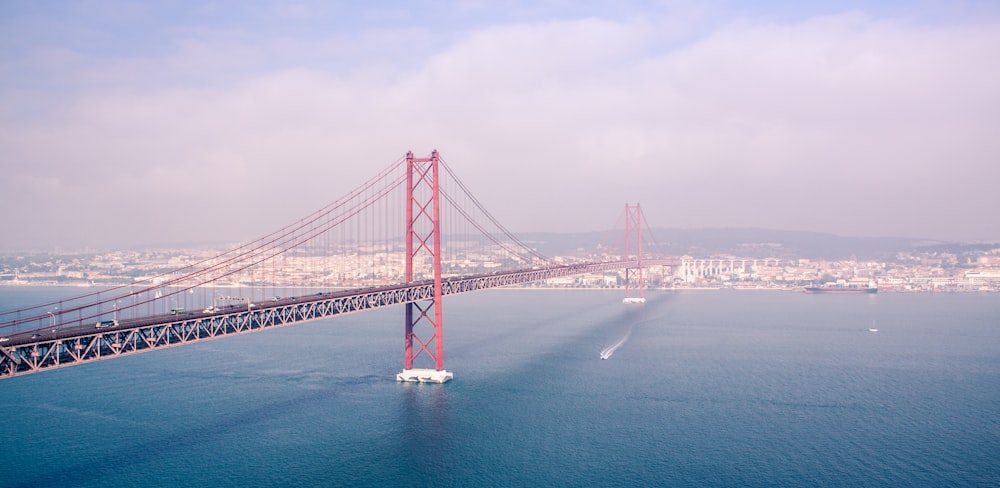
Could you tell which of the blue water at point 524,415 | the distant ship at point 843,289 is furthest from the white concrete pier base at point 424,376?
the distant ship at point 843,289

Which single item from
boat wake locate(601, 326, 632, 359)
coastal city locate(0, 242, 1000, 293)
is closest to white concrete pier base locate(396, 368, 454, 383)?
boat wake locate(601, 326, 632, 359)

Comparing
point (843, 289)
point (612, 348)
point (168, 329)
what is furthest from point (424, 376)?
point (843, 289)

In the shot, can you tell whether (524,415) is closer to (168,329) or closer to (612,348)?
(168,329)

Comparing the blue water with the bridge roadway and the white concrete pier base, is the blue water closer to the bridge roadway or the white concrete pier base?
the white concrete pier base

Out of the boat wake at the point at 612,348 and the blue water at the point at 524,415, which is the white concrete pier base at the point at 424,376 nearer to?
the blue water at the point at 524,415

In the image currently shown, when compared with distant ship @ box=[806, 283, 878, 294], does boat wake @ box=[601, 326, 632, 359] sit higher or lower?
higher

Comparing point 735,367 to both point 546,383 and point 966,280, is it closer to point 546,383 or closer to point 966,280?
point 546,383

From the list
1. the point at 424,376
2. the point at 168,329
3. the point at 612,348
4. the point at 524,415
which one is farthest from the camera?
the point at 612,348
